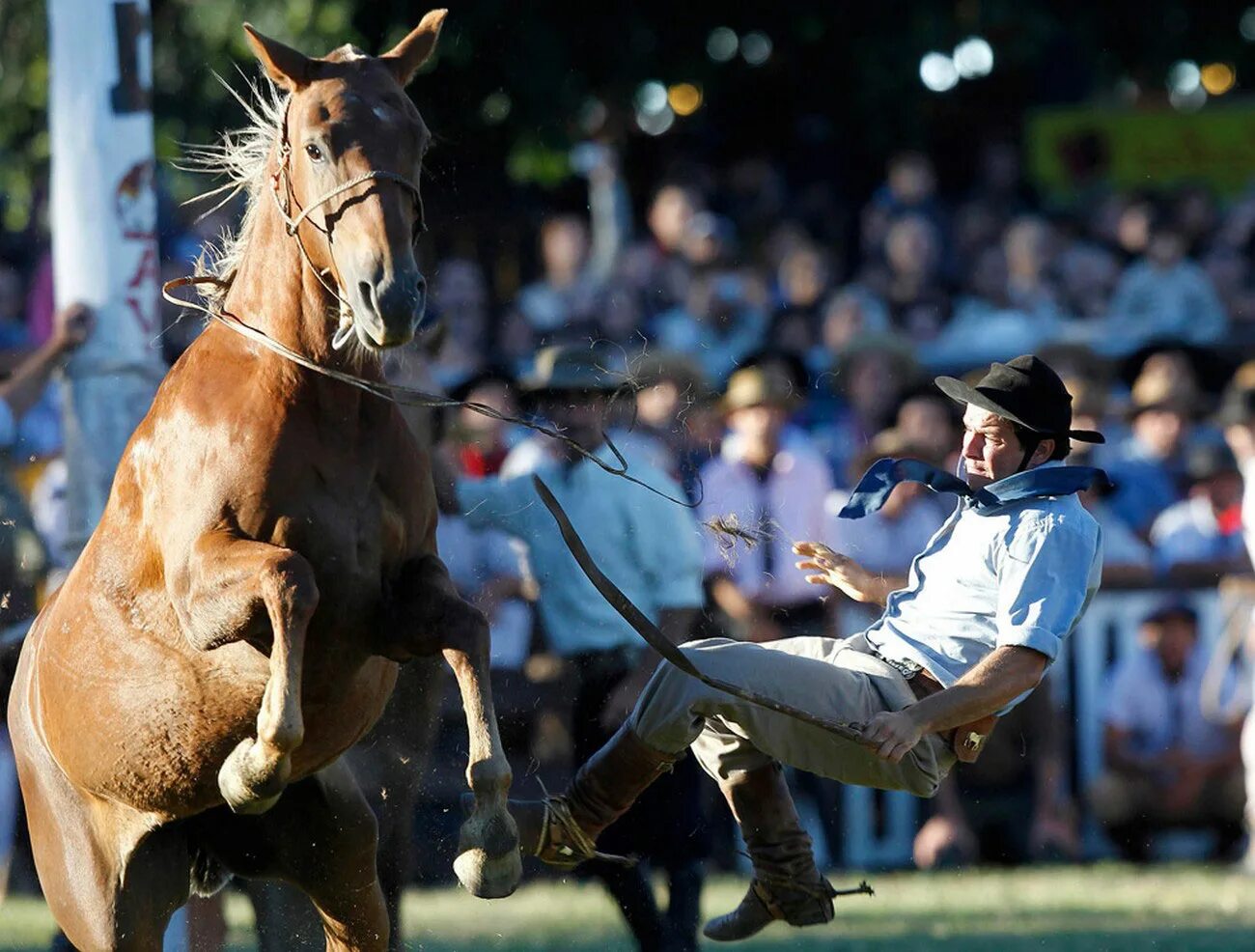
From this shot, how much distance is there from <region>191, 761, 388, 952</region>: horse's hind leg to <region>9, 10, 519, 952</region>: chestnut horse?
0.14 meters

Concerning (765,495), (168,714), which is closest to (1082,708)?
(765,495)

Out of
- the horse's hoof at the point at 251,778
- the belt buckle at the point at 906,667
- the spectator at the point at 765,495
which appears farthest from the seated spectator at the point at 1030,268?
the horse's hoof at the point at 251,778

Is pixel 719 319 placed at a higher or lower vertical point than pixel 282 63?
lower

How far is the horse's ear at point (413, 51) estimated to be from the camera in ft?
17.6

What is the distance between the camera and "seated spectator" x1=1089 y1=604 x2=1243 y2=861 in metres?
9.74

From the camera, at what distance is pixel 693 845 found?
7.28m

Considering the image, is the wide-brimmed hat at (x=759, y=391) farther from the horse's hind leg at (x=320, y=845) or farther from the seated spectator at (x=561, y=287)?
the seated spectator at (x=561, y=287)

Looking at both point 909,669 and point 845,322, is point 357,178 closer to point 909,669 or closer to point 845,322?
point 909,669

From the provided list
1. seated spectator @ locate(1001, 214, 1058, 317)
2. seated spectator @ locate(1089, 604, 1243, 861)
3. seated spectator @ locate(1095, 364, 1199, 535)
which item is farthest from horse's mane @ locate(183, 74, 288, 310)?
seated spectator @ locate(1001, 214, 1058, 317)

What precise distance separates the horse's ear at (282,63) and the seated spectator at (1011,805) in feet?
16.7

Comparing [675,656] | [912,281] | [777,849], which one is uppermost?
[912,281]

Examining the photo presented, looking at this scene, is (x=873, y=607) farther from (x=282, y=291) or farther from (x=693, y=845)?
(x=282, y=291)

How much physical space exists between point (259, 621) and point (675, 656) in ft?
3.62

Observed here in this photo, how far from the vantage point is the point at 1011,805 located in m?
9.50
